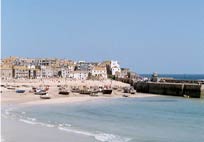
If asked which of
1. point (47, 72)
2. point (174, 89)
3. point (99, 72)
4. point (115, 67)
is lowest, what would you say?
point (174, 89)

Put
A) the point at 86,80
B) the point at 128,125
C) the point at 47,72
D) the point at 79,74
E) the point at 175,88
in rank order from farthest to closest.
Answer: the point at 79,74, the point at 47,72, the point at 86,80, the point at 175,88, the point at 128,125

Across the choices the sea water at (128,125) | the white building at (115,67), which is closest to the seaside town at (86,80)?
the white building at (115,67)

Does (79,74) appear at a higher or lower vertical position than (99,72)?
lower

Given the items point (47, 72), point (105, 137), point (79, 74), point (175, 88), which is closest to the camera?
point (105, 137)

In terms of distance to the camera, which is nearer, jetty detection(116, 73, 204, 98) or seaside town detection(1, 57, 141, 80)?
jetty detection(116, 73, 204, 98)

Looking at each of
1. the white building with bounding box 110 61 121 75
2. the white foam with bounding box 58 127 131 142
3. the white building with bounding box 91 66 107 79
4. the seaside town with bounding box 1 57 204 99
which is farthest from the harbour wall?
the white building with bounding box 110 61 121 75

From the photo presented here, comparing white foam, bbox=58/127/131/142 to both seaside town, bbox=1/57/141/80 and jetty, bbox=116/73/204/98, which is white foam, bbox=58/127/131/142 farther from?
seaside town, bbox=1/57/141/80

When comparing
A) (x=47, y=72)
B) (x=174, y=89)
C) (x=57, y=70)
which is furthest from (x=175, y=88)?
(x=57, y=70)

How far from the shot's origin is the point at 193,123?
101ft

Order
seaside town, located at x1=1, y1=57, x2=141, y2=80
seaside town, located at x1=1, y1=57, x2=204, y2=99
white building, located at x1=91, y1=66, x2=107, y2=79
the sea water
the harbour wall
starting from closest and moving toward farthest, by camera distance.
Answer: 1. the sea water
2. the harbour wall
3. seaside town, located at x1=1, y1=57, x2=204, y2=99
4. seaside town, located at x1=1, y1=57, x2=141, y2=80
5. white building, located at x1=91, y1=66, x2=107, y2=79

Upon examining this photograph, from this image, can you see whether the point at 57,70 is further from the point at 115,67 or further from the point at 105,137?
the point at 105,137

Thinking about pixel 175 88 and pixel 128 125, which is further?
pixel 175 88

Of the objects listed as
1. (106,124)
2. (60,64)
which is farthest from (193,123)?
(60,64)

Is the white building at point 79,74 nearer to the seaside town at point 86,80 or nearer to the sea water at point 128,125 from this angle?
the seaside town at point 86,80
